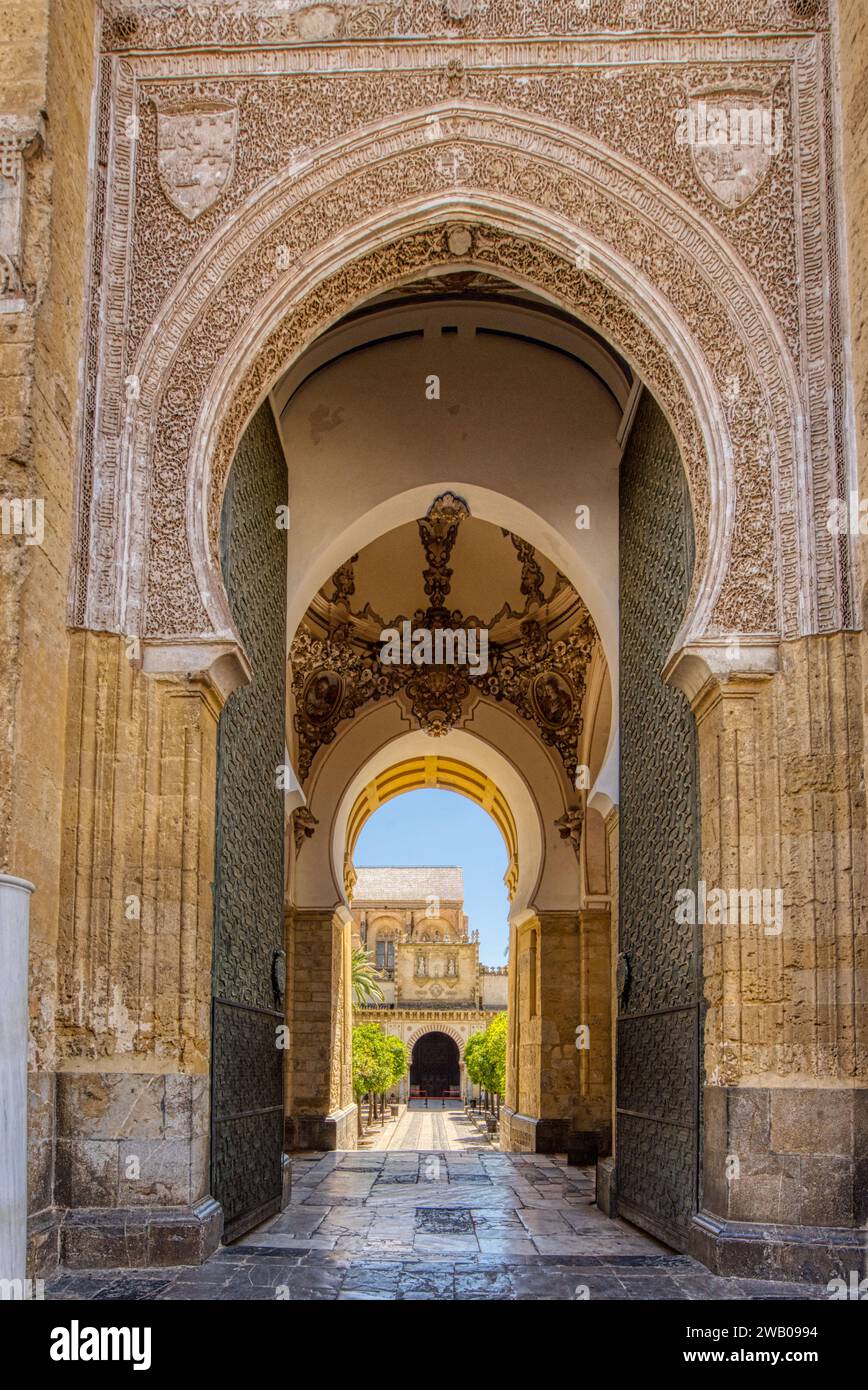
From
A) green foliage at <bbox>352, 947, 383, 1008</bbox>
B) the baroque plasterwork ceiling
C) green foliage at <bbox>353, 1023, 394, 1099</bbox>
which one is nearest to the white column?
the baroque plasterwork ceiling

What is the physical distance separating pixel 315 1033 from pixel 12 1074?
10.1 meters

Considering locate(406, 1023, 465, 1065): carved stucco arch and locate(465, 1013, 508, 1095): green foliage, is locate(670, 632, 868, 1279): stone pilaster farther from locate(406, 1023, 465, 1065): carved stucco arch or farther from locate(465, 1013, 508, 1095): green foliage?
locate(406, 1023, 465, 1065): carved stucco arch

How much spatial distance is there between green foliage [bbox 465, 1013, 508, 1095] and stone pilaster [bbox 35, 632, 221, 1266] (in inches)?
1124

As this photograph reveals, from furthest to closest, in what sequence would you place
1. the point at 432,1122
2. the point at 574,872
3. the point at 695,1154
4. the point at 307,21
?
the point at 432,1122 → the point at 574,872 → the point at 307,21 → the point at 695,1154

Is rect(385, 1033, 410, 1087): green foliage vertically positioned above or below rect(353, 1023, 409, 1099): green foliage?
below

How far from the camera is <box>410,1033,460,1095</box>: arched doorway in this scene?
159 feet

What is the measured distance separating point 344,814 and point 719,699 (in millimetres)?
8352

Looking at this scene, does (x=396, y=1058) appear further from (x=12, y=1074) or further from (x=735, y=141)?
(x=12, y=1074)

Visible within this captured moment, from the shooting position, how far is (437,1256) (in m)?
5.87

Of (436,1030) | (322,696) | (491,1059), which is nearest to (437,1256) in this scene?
(322,696)

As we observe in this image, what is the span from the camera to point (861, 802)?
5398 mm

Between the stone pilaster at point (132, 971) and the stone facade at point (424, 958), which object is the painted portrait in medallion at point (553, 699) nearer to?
the stone pilaster at point (132, 971)
